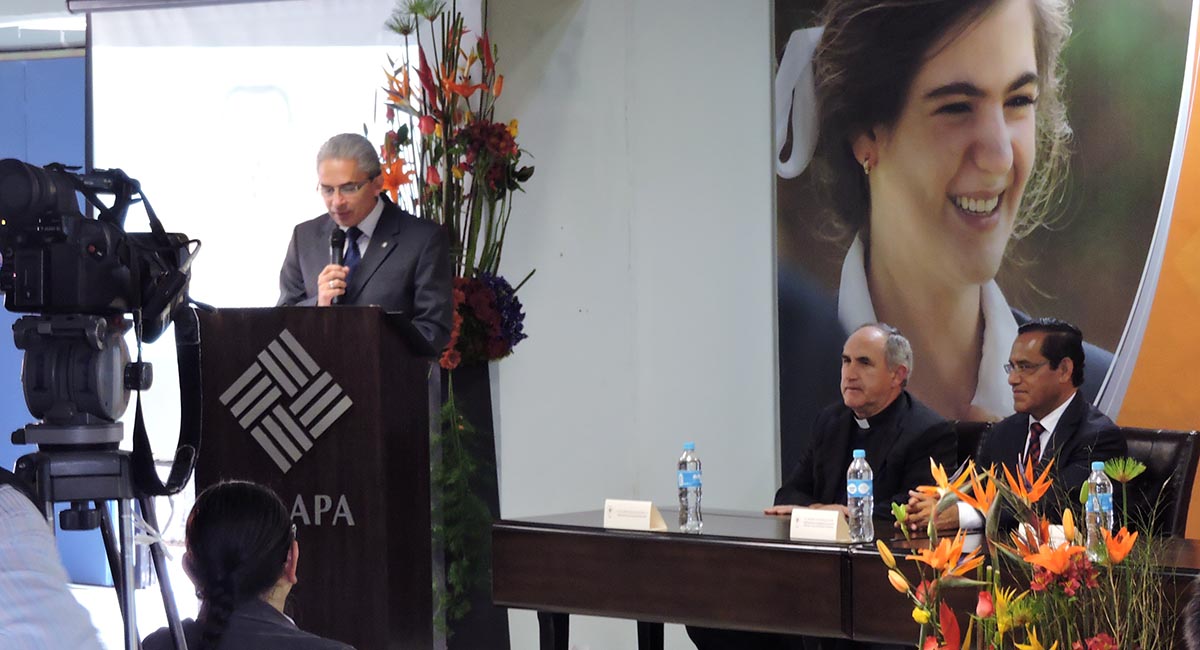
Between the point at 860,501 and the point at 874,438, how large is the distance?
647 mm

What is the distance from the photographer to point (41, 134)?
6500 millimetres

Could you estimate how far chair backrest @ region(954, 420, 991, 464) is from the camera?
13.3 feet

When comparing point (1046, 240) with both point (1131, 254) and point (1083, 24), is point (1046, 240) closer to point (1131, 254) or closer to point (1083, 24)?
point (1131, 254)

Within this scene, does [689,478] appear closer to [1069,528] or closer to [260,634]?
[260,634]

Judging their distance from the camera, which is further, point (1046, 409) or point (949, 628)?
point (1046, 409)

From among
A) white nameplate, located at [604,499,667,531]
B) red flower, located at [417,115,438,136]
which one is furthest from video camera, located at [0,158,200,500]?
red flower, located at [417,115,438,136]

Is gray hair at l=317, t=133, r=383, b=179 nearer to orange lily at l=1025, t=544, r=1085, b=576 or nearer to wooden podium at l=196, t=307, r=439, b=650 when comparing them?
wooden podium at l=196, t=307, r=439, b=650

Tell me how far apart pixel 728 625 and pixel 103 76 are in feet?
10.2

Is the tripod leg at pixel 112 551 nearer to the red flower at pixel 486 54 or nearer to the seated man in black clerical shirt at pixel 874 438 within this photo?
the seated man in black clerical shirt at pixel 874 438

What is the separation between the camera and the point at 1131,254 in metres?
4.35

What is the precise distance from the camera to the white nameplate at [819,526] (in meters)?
3.18

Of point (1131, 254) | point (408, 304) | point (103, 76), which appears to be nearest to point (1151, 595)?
point (408, 304)

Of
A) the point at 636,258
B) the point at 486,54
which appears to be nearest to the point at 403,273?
the point at 486,54

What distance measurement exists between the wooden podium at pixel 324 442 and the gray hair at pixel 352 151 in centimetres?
64
